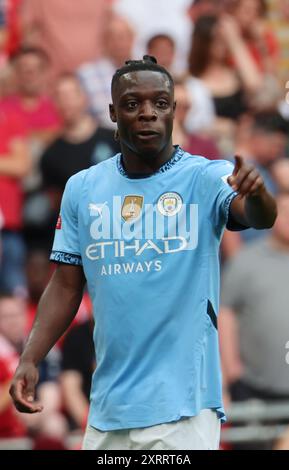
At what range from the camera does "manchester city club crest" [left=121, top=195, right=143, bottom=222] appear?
17.5ft

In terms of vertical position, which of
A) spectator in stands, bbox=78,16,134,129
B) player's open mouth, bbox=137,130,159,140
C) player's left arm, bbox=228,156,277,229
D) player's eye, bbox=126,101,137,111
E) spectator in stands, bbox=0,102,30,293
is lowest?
player's left arm, bbox=228,156,277,229

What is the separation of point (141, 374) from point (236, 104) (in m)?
7.31

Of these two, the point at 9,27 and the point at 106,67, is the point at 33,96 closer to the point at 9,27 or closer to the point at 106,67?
the point at 106,67

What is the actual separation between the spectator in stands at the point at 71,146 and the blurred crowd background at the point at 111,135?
0.01m

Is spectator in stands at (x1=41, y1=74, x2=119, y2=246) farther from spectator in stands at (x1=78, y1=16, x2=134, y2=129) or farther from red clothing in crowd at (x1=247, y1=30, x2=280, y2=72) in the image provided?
red clothing in crowd at (x1=247, y1=30, x2=280, y2=72)

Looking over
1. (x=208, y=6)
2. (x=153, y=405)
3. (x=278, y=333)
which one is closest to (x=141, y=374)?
(x=153, y=405)

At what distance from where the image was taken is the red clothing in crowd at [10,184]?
1105 cm

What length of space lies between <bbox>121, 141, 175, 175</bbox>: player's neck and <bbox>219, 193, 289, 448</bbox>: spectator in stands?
16.4 ft

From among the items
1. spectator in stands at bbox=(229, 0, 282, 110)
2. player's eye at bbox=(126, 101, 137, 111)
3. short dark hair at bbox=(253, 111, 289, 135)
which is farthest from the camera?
spectator in stands at bbox=(229, 0, 282, 110)

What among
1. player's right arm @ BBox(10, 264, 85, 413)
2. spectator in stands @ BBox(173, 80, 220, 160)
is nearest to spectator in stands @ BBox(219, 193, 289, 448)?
spectator in stands @ BBox(173, 80, 220, 160)

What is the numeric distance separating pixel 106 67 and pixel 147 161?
664 centimetres

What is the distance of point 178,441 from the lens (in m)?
5.20

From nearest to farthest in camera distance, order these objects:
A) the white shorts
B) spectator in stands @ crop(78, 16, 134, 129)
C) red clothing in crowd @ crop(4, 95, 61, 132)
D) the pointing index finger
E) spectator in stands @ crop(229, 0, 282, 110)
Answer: the pointing index finger < the white shorts < red clothing in crowd @ crop(4, 95, 61, 132) < spectator in stands @ crop(78, 16, 134, 129) < spectator in stands @ crop(229, 0, 282, 110)
